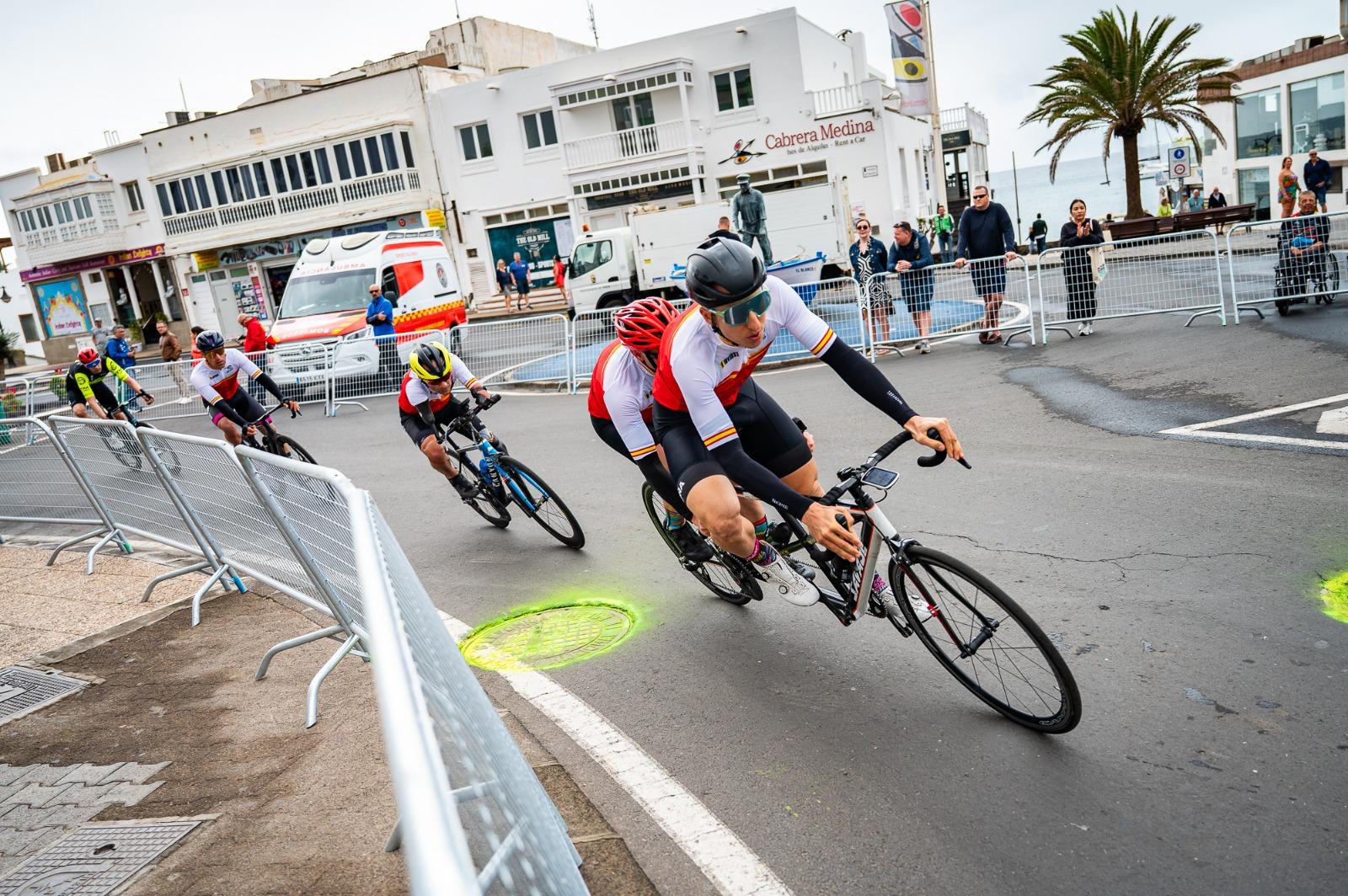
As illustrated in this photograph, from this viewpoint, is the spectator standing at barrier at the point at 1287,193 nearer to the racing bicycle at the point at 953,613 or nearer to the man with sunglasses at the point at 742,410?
the man with sunglasses at the point at 742,410

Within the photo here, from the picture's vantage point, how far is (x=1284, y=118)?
36344 mm

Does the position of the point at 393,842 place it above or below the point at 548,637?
above

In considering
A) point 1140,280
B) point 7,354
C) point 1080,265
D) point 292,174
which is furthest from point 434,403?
point 7,354

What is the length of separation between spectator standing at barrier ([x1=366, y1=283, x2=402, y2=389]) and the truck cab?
16cm

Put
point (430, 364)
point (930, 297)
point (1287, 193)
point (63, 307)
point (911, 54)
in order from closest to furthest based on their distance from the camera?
point (430, 364) → point (930, 297) → point (1287, 193) → point (911, 54) → point (63, 307)

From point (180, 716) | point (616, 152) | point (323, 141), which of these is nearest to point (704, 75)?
point (616, 152)

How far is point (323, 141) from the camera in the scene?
135 ft

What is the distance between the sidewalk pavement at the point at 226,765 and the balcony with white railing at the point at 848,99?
3131 cm

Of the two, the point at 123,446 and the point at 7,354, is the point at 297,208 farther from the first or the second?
the point at 123,446

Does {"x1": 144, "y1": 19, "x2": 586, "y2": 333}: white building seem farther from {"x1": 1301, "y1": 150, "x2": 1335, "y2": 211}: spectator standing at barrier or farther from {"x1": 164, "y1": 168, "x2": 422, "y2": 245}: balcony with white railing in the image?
{"x1": 1301, "y1": 150, "x2": 1335, "y2": 211}: spectator standing at barrier

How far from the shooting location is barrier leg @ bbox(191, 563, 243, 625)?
6180 millimetres

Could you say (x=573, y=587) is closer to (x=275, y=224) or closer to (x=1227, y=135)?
(x=275, y=224)

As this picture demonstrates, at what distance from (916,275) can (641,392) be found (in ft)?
30.2

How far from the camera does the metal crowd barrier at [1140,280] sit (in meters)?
12.5
